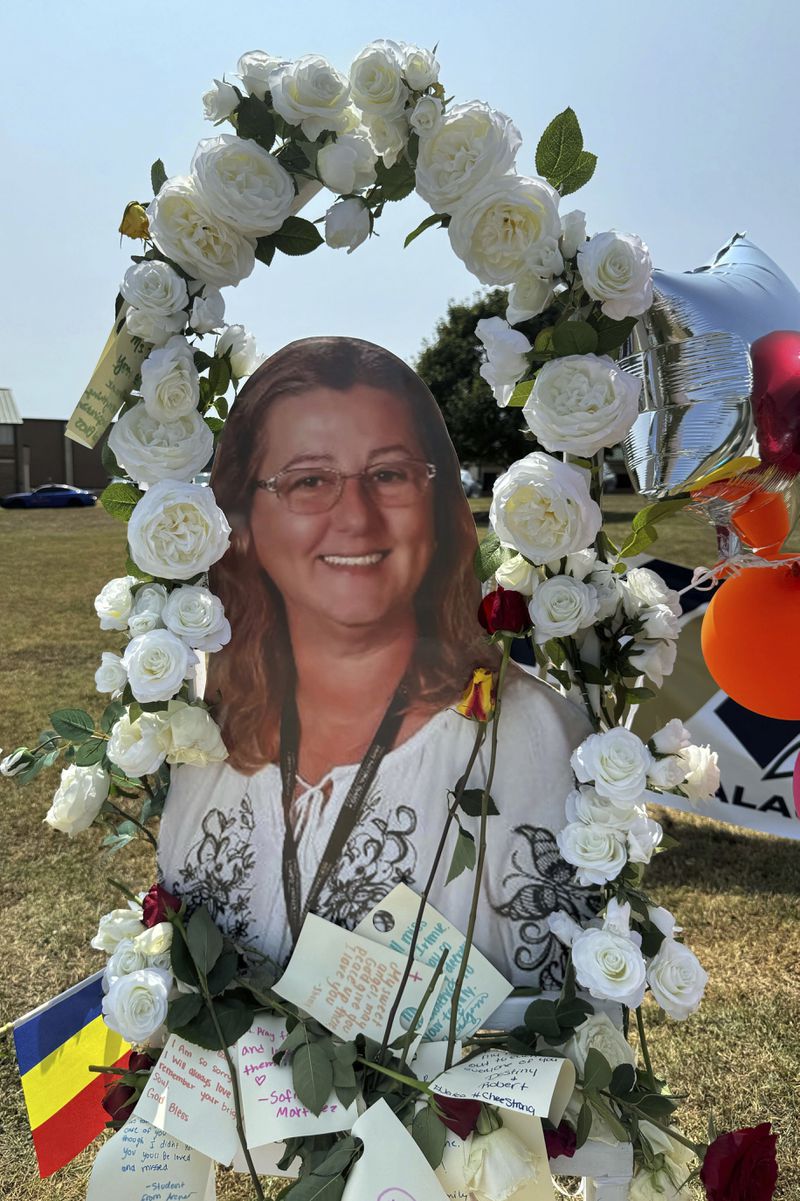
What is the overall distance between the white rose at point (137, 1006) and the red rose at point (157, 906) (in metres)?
0.10

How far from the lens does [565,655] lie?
1460 mm

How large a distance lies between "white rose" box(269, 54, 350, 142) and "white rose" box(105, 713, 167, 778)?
0.95 meters

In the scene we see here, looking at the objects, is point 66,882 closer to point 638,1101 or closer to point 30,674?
point 638,1101

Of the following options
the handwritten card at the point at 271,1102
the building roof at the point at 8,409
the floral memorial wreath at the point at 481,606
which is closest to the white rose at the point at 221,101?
the floral memorial wreath at the point at 481,606

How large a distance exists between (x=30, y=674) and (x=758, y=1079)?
5.07 m

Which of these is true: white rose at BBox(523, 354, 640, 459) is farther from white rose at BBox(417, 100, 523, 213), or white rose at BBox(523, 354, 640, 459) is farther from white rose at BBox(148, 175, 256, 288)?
white rose at BBox(148, 175, 256, 288)

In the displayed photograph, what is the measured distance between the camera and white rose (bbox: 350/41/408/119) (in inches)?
51.2

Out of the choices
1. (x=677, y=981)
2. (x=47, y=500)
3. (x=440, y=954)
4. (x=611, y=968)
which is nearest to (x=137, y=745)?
(x=440, y=954)

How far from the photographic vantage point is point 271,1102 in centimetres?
139

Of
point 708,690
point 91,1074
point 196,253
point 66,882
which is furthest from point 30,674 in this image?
point 196,253

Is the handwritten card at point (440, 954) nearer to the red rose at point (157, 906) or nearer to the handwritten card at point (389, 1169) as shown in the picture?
the handwritten card at point (389, 1169)

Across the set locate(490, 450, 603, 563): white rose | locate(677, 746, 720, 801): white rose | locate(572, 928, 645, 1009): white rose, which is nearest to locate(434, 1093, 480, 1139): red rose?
locate(572, 928, 645, 1009): white rose

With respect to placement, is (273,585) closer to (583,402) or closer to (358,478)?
(358,478)

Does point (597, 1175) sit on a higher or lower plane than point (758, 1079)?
higher
